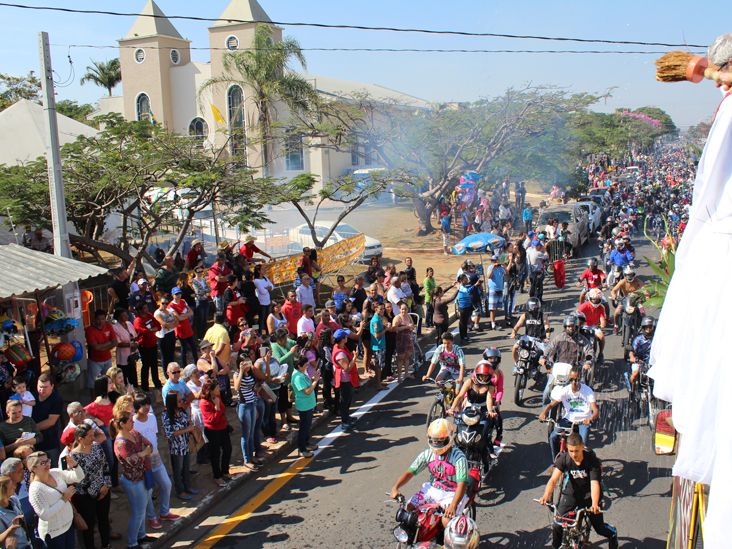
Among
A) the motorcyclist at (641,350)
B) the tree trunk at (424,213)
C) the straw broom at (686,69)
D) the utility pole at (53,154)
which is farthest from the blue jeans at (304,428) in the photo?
the tree trunk at (424,213)

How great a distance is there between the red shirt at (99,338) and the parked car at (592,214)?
21.9 meters

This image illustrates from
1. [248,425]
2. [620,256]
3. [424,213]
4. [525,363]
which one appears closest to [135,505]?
[248,425]

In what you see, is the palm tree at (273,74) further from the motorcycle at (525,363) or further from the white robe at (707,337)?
the white robe at (707,337)

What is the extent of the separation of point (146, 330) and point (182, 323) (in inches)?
25.4

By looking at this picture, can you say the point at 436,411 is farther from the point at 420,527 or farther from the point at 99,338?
the point at 99,338

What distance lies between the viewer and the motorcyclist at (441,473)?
6227 millimetres

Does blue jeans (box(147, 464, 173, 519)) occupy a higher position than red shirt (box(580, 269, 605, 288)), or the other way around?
red shirt (box(580, 269, 605, 288))

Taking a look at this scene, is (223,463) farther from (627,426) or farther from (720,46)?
(720,46)

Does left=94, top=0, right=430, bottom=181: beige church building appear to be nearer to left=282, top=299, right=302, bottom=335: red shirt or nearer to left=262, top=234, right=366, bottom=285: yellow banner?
left=262, top=234, right=366, bottom=285: yellow banner

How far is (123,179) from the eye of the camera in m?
15.5

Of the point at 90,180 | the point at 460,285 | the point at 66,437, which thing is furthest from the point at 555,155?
the point at 66,437

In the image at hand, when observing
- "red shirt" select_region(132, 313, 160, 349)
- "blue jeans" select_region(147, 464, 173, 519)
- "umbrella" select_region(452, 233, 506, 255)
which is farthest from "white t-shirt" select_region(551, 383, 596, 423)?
"umbrella" select_region(452, 233, 506, 255)

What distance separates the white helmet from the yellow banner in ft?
38.7

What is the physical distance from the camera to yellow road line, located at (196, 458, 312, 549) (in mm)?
7453
